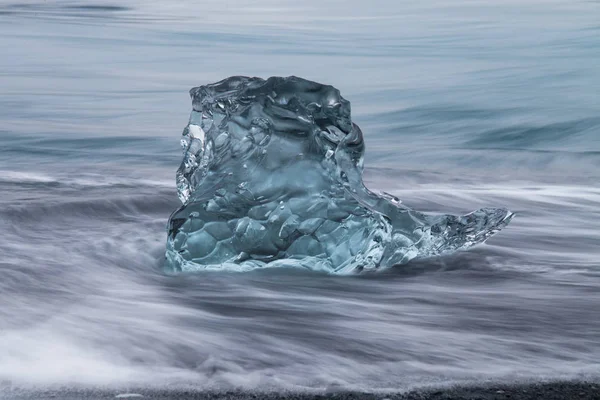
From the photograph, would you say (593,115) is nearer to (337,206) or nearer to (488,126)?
(488,126)

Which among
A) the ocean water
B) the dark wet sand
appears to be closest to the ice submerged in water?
the ocean water

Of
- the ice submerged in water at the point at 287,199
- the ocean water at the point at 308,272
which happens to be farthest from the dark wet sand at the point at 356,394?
the ice submerged in water at the point at 287,199

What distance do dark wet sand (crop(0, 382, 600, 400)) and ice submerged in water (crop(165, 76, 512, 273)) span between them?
105cm

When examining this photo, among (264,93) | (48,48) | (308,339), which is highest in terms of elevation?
(264,93)

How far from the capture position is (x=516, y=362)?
2037mm

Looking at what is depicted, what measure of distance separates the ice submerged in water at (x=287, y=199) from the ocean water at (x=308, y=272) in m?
0.08

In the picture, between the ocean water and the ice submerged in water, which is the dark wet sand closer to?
the ocean water

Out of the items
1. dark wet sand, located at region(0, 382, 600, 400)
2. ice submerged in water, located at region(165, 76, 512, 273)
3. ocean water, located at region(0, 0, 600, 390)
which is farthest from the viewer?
ice submerged in water, located at region(165, 76, 512, 273)

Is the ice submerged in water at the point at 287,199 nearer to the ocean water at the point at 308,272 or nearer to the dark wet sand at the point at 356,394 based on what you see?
A: the ocean water at the point at 308,272

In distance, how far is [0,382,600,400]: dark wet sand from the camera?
68.8 inches

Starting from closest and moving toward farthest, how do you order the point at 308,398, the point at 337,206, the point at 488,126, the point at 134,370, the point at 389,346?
the point at 308,398
the point at 134,370
the point at 389,346
the point at 337,206
the point at 488,126

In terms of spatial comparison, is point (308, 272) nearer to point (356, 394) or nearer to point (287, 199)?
point (287, 199)

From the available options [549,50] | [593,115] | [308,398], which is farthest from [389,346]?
[549,50]

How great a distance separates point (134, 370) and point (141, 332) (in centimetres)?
30
